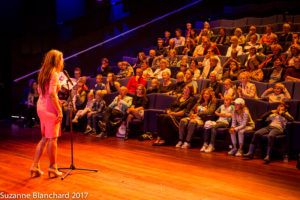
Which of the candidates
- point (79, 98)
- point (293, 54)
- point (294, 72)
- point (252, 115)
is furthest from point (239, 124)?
point (79, 98)

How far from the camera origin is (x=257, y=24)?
10195mm

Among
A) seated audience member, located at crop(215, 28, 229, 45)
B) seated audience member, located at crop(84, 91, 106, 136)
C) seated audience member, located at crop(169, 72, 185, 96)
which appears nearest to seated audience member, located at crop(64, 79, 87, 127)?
seated audience member, located at crop(84, 91, 106, 136)

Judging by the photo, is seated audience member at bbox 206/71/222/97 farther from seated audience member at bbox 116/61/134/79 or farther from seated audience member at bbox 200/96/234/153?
seated audience member at bbox 116/61/134/79

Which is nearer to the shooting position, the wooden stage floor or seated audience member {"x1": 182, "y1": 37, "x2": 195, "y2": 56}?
the wooden stage floor

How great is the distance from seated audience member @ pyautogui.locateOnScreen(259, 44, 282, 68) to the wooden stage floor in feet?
7.88

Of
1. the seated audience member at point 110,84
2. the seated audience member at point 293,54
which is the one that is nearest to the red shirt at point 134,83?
the seated audience member at point 110,84

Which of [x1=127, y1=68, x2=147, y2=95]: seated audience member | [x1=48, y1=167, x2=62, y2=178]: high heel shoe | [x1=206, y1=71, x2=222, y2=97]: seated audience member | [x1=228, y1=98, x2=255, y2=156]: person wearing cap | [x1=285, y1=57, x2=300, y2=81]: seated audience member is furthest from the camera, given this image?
[x1=127, y1=68, x2=147, y2=95]: seated audience member

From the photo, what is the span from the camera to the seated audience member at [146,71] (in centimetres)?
894

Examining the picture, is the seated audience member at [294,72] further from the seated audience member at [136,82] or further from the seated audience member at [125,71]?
the seated audience member at [125,71]

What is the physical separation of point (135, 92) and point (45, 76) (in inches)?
160

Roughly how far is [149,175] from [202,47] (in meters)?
5.13

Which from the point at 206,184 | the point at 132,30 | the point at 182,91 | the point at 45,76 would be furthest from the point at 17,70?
the point at 206,184

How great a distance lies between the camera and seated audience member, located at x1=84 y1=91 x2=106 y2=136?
802 cm

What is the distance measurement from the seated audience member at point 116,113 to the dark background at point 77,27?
289cm
